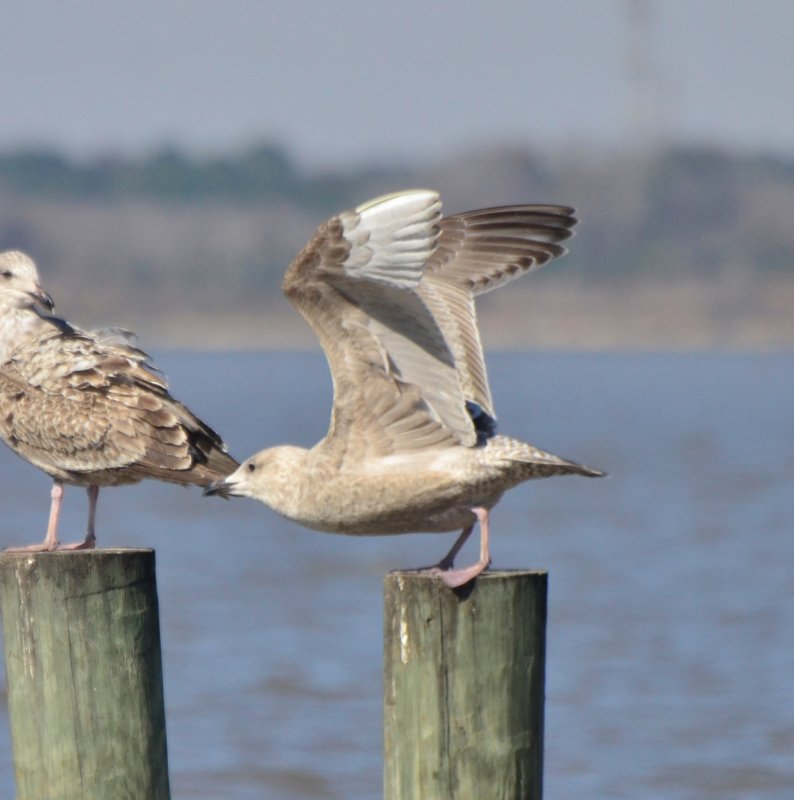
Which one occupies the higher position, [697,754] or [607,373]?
[607,373]

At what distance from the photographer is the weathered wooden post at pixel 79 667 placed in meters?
5.48

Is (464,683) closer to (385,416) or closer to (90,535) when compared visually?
(385,416)

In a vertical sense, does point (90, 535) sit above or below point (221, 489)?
below

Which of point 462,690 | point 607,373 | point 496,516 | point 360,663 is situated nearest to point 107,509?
point 496,516

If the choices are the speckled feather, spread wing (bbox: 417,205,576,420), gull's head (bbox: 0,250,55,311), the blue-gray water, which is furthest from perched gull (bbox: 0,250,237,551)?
the blue-gray water

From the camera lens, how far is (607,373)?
6819 cm

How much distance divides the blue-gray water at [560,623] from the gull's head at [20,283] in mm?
3241

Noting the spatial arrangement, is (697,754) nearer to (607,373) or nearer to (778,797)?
(778,797)

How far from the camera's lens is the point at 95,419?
23.1ft

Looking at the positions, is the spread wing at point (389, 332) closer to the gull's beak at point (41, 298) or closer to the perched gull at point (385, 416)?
the perched gull at point (385, 416)

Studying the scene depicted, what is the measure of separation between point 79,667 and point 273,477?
1081 mm

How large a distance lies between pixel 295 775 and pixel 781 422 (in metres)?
31.2

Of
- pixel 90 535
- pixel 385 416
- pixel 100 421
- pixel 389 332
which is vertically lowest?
pixel 90 535

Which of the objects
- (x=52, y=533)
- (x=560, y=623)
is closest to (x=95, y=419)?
(x=52, y=533)
